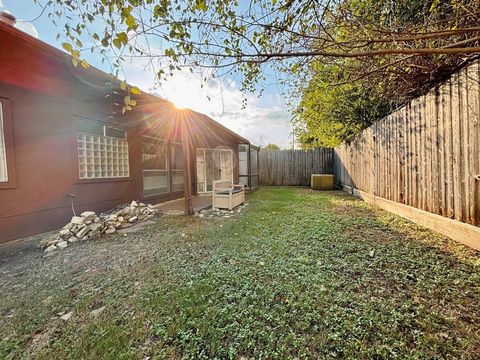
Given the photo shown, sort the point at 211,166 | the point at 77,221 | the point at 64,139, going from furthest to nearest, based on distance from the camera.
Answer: the point at 211,166
the point at 64,139
the point at 77,221

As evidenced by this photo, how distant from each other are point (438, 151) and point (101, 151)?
656 cm

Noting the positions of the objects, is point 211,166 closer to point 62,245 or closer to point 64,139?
point 64,139

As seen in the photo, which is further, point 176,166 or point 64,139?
point 176,166

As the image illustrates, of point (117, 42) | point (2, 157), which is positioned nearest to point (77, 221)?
point (2, 157)

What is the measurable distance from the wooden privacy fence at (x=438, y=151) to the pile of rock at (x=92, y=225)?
216 inches

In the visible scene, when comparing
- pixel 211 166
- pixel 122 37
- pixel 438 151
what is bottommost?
pixel 438 151

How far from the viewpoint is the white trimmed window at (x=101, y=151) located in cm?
490

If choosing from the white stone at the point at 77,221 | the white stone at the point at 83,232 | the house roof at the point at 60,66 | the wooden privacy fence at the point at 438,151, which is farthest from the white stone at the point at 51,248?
the wooden privacy fence at the point at 438,151

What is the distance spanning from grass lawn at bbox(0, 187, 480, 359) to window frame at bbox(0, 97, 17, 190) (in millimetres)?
1324

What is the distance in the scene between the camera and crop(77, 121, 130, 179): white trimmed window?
490 centimetres

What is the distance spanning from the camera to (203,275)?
2.45 metres

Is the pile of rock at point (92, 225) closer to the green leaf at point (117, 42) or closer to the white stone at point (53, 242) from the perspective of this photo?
the white stone at point (53, 242)

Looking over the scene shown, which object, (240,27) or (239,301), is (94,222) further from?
(240,27)

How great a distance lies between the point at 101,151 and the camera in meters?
5.36
